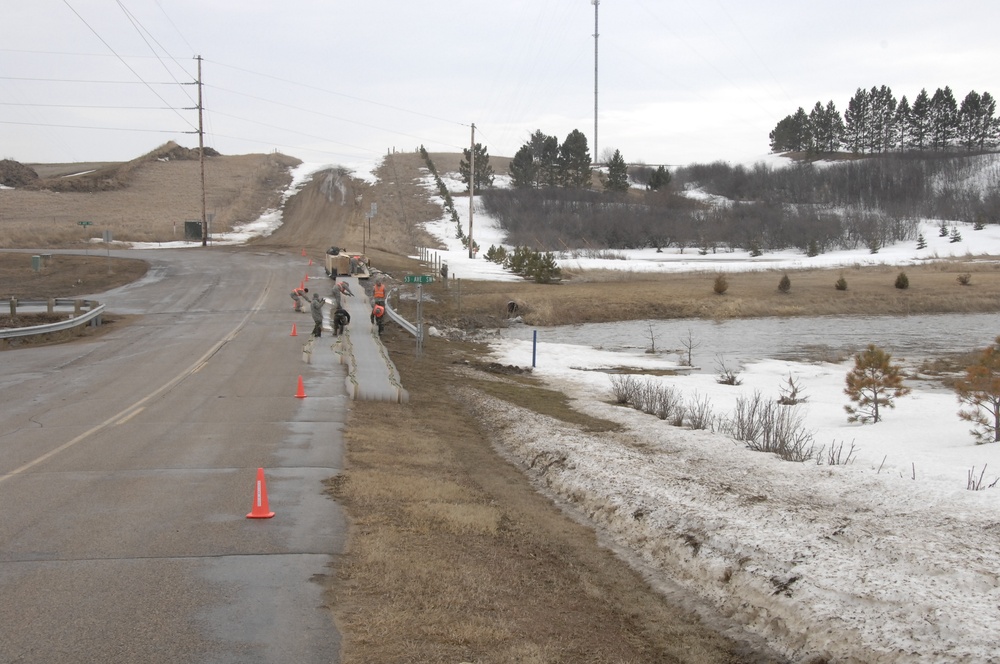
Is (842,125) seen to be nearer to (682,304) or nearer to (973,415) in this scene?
(682,304)

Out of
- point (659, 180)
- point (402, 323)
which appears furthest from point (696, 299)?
point (659, 180)

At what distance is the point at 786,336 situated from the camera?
38.2m

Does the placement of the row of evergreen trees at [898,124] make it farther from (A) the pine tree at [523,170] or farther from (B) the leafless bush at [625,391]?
(B) the leafless bush at [625,391]

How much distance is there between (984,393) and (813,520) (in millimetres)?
8140

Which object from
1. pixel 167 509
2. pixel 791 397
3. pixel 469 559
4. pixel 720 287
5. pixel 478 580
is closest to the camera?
pixel 478 580

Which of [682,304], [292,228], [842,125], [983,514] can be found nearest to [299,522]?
[983,514]

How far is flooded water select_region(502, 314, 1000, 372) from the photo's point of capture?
107 ft

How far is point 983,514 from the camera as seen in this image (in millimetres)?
9523

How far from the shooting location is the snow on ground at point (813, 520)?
722 centimetres

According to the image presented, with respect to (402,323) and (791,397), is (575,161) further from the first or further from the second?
(791,397)

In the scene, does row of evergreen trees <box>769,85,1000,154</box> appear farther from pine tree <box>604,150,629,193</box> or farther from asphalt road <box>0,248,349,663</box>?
asphalt road <box>0,248,349,663</box>

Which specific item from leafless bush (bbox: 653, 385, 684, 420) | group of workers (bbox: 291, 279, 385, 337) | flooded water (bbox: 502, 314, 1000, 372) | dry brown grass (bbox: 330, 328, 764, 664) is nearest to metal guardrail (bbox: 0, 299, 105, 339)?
group of workers (bbox: 291, 279, 385, 337)

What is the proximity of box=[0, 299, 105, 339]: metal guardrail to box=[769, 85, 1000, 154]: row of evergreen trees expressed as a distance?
436 ft

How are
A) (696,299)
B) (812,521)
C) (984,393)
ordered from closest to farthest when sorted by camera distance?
(812,521) < (984,393) < (696,299)
